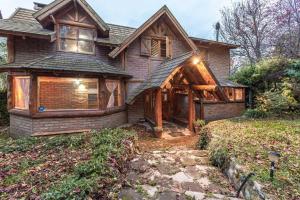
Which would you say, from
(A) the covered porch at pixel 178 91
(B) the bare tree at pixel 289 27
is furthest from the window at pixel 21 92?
(B) the bare tree at pixel 289 27

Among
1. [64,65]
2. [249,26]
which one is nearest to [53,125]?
[64,65]

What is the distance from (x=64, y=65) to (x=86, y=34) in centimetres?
262

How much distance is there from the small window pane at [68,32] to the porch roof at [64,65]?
103cm

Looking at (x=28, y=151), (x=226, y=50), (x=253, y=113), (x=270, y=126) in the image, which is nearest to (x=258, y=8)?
(x=226, y=50)

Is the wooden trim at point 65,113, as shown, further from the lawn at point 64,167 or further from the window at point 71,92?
the lawn at point 64,167

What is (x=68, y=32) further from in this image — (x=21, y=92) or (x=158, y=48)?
(x=158, y=48)

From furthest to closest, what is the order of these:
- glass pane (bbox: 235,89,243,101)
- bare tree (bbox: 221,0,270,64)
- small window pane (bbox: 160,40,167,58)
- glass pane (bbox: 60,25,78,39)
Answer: bare tree (bbox: 221,0,270,64) → glass pane (bbox: 235,89,243,101) → small window pane (bbox: 160,40,167,58) → glass pane (bbox: 60,25,78,39)

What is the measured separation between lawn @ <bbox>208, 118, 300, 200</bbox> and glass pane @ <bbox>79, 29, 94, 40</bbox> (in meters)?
7.99

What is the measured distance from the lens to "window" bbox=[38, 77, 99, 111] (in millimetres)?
8961

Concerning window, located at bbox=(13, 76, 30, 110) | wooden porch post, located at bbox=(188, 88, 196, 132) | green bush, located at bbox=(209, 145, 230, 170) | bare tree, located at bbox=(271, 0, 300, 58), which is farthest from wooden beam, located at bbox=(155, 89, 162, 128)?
bare tree, located at bbox=(271, 0, 300, 58)

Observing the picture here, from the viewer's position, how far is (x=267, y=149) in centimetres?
534

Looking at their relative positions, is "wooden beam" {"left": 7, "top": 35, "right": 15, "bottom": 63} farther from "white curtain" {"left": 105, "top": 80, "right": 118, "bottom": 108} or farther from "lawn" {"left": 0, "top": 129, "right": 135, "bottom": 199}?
"lawn" {"left": 0, "top": 129, "right": 135, "bottom": 199}

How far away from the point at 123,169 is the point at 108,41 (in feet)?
26.4

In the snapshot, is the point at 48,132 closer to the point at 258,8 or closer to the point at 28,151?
the point at 28,151
